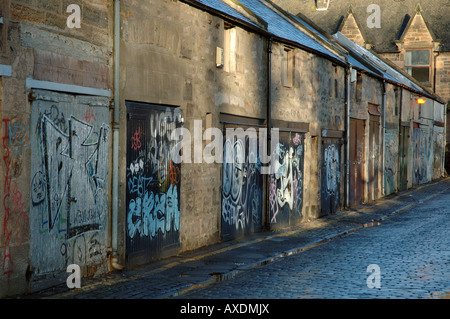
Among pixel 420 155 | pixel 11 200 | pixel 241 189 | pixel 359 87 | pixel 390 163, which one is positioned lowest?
pixel 241 189

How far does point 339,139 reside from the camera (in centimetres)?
2148

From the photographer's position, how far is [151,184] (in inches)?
425

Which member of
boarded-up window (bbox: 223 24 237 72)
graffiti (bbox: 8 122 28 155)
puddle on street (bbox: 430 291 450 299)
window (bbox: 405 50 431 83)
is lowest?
puddle on street (bbox: 430 291 450 299)

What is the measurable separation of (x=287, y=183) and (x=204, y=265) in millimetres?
7017

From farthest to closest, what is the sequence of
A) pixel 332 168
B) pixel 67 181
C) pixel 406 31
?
pixel 406 31
pixel 332 168
pixel 67 181

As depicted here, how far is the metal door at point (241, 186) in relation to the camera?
13.6m

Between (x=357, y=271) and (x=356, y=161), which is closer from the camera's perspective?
(x=357, y=271)

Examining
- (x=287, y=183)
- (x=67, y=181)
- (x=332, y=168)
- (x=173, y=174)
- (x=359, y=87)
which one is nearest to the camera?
(x=67, y=181)

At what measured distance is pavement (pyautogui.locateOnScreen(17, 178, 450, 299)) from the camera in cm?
827

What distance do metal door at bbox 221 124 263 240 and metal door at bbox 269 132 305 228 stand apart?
798 millimetres

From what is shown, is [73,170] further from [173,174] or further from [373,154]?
[373,154]

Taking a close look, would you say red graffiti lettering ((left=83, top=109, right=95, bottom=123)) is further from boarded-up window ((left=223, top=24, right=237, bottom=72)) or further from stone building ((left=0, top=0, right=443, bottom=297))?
boarded-up window ((left=223, top=24, right=237, bottom=72))

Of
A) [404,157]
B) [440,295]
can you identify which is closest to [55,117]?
[440,295]

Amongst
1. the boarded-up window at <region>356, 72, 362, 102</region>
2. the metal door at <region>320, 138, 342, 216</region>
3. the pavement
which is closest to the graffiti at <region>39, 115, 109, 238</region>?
the pavement
